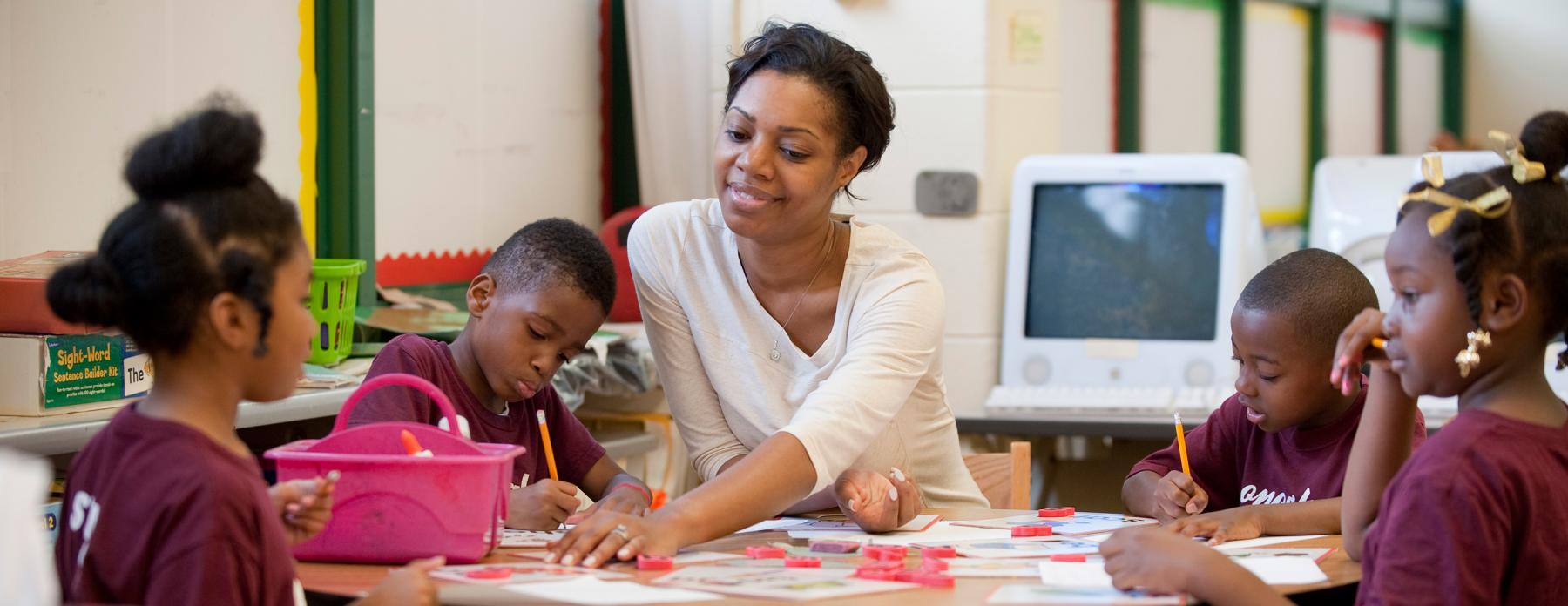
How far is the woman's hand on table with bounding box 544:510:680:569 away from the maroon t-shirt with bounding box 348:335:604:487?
0.30 m

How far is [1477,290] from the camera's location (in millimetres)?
1460

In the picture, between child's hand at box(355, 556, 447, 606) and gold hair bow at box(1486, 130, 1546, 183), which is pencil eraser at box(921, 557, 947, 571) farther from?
gold hair bow at box(1486, 130, 1546, 183)

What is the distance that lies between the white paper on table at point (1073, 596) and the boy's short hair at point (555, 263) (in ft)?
2.54

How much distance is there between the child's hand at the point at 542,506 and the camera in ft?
5.86

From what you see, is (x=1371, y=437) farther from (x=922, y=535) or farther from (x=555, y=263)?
(x=555, y=263)

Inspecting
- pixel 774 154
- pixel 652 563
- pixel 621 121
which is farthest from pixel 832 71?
pixel 621 121

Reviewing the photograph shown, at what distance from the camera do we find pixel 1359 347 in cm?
162

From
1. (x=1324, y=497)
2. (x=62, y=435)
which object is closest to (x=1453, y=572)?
(x=1324, y=497)

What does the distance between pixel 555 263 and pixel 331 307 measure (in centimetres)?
100

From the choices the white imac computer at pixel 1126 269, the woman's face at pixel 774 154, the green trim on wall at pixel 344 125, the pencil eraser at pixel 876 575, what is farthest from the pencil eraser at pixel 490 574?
the white imac computer at pixel 1126 269

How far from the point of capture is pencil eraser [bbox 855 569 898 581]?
1562 mm

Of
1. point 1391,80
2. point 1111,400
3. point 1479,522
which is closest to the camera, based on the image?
point 1479,522

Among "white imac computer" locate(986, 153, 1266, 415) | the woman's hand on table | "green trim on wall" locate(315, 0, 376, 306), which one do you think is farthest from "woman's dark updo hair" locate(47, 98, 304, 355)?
"white imac computer" locate(986, 153, 1266, 415)

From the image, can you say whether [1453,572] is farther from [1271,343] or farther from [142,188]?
[142,188]
